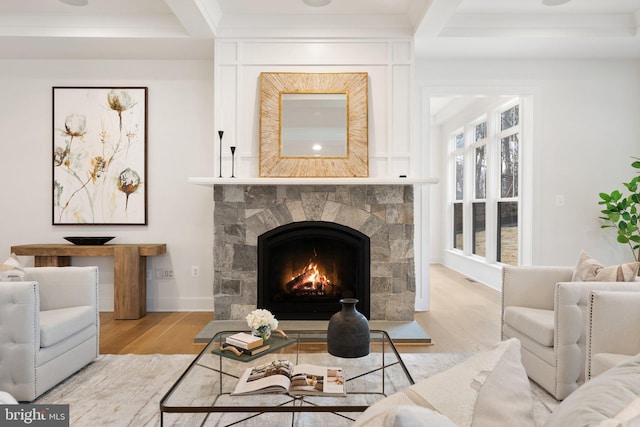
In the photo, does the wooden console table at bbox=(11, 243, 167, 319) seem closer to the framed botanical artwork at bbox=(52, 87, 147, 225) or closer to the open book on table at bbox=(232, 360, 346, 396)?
the framed botanical artwork at bbox=(52, 87, 147, 225)

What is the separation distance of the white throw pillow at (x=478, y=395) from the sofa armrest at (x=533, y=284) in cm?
230

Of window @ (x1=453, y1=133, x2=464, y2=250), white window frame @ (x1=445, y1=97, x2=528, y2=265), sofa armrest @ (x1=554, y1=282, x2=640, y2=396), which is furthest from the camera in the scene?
window @ (x1=453, y1=133, x2=464, y2=250)

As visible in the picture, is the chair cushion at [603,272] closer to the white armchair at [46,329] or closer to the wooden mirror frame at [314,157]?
the wooden mirror frame at [314,157]

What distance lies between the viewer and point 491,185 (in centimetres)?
596

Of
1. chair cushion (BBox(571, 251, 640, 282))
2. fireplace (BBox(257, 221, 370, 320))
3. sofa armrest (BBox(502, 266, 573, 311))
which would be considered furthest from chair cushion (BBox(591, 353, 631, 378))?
fireplace (BBox(257, 221, 370, 320))

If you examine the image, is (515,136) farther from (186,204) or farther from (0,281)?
(0,281)

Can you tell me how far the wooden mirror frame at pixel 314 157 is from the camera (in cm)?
383

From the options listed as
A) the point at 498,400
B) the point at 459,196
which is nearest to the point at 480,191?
the point at 459,196

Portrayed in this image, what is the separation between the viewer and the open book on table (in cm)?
170

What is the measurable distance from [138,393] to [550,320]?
94.3 inches

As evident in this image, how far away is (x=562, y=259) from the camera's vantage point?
4.42 m

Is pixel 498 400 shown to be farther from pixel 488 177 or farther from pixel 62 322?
pixel 488 177

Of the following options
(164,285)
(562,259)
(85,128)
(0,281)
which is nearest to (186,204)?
(164,285)

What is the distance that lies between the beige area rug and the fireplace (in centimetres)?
97
